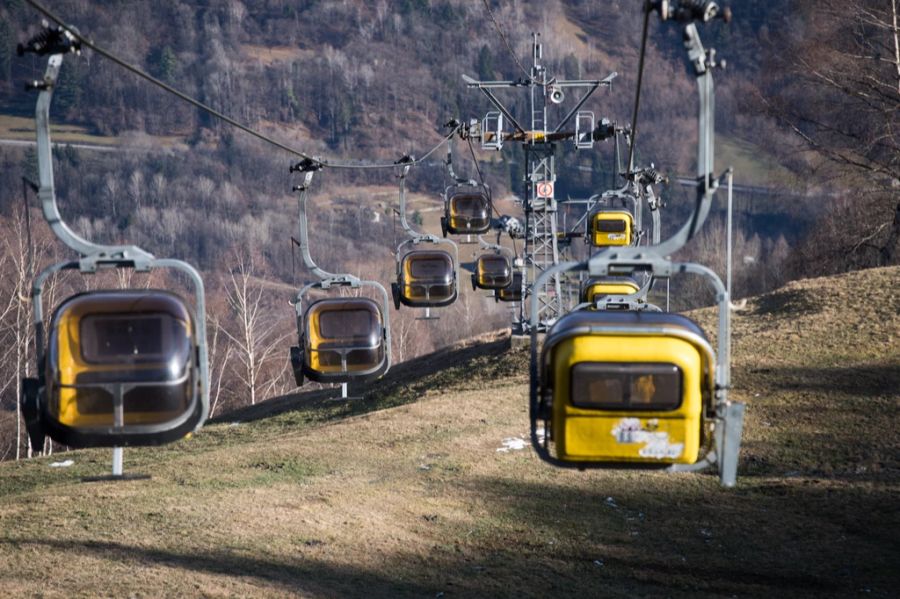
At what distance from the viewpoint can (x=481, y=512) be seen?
50.3 ft

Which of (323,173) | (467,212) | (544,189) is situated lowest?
(467,212)

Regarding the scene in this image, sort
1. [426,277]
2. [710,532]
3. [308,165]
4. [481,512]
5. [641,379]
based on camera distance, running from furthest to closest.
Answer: [426,277] → [481,512] → [308,165] → [710,532] → [641,379]

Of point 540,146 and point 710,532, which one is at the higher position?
point 540,146

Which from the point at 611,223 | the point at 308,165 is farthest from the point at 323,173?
the point at 308,165

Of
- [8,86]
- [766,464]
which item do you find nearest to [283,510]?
[766,464]

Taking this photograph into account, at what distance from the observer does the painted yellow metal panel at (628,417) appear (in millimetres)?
7656

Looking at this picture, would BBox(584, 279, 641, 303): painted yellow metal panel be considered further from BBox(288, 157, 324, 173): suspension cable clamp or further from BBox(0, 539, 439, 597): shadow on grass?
BBox(0, 539, 439, 597): shadow on grass

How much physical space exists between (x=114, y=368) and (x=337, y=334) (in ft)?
23.4

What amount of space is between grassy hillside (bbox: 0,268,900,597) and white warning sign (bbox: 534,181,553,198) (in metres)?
5.82

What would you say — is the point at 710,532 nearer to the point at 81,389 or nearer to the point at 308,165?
the point at 308,165

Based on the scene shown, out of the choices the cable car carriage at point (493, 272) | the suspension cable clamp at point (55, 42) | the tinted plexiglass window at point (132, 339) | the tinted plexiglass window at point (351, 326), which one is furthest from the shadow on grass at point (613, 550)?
the cable car carriage at point (493, 272)

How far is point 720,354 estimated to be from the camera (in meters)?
7.43

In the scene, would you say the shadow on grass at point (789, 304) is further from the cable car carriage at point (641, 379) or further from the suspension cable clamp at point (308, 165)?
the cable car carriage at point (641, 379)

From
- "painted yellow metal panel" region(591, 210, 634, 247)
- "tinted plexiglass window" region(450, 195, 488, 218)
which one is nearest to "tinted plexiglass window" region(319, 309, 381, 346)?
"tinted plexiglass window" region(450, 195, 488, 218)
